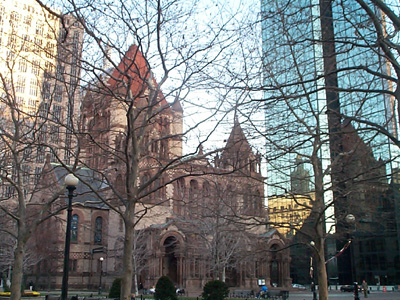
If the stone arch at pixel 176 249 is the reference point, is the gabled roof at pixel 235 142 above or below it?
above

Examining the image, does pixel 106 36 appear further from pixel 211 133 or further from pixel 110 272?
pixel 110 272

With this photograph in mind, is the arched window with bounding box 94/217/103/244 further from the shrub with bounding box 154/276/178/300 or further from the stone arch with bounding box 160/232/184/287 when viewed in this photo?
the shrub with bounding box 154/276/178/300

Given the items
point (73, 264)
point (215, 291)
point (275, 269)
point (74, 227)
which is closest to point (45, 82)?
point (215, 291)

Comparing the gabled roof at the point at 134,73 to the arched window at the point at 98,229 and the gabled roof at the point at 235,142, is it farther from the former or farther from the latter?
the arched window at the point at 98,229

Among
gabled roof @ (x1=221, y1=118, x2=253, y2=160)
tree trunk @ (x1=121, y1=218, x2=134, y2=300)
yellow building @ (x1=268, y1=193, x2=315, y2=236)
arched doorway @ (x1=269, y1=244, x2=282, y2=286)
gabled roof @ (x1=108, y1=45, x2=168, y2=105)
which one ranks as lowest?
arched doorway @ (x1=269, y1=244, x2=282, y2=286)

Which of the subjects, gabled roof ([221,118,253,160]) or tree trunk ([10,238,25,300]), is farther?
tree trunk ([10,238,25,300])

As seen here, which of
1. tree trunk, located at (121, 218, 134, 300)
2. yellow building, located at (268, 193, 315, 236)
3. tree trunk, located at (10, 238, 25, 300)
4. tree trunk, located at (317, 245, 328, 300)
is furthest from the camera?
tree trunk, located at (10, 238, 25, 300)

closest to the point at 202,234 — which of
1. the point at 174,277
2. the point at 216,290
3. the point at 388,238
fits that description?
the point at 216,290

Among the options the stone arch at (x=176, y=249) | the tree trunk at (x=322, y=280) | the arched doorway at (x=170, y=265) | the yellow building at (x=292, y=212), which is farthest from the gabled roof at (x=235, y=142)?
the arched doorway at (x=170, y=265)

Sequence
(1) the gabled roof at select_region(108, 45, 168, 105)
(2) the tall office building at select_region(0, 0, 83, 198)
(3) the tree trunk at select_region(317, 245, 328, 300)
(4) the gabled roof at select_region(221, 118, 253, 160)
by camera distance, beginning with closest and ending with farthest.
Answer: (1) the gabled roof at select_region(108, 45, 168, 105) < (4) the gabled roof at select_region(221, 118, 253, 160) < (2) the tall office building at select_region(0, 0, 83, 198) < (3) the tree trunk at select_region(317, 245, 328, 300)

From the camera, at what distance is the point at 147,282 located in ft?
156

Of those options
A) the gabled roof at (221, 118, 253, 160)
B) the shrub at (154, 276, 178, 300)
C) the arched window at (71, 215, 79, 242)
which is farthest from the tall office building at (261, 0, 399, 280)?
the arched window at (71, 215, 79, 242)

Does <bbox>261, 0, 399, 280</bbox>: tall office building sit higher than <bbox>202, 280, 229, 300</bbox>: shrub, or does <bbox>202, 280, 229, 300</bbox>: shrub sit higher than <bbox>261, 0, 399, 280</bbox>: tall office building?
<bbox>261, 0, 399, 280</bbox>: tall office building

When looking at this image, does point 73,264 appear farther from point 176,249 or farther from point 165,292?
point 165,292
